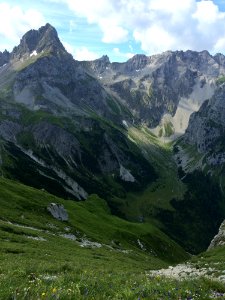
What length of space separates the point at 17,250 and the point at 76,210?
6827 cm

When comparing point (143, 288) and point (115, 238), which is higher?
point (143, 288)

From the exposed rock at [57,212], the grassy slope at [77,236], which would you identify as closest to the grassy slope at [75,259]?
the grassy slope at [77,236]

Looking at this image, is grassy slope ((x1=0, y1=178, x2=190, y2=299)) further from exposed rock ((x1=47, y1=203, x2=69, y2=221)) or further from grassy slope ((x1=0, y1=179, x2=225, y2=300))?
exposed rock ((x1=47, y1=203, x2=69, y2=221))

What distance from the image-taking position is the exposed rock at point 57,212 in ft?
294

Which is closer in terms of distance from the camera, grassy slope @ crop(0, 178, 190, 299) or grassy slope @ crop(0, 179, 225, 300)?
grassy slope @ crop(0, 179, 225, 300)

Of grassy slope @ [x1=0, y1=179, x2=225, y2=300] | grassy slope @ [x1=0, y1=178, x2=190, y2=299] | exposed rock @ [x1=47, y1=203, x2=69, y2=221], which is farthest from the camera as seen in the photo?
exposed rock @ [x1=47, y1=203, x2=69, y2=221]

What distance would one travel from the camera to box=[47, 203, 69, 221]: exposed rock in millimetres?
89738

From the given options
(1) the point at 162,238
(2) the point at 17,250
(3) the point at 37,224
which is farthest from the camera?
(1) the point at 162,238

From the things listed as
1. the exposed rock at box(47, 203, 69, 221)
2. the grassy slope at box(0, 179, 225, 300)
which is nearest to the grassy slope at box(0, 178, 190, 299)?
the grassy slope at box(0, 179, 225, 300)

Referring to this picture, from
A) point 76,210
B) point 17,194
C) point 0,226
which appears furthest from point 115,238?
point 0,226

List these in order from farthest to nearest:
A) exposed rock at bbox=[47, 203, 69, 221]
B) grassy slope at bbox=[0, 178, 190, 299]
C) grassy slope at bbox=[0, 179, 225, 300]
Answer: exposed rock at bbox=[47, 203, 69, 221] < grassy slope at bbox=[0, 178, 190, 299] < grassy slope at bbox=[0, 179, 225, 300]

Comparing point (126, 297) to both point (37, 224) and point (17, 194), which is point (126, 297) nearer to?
point (37, 224)

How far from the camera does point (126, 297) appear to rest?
13234 millimetres

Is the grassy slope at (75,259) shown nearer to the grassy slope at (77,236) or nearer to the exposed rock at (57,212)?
the grassy slope at (77,236)
